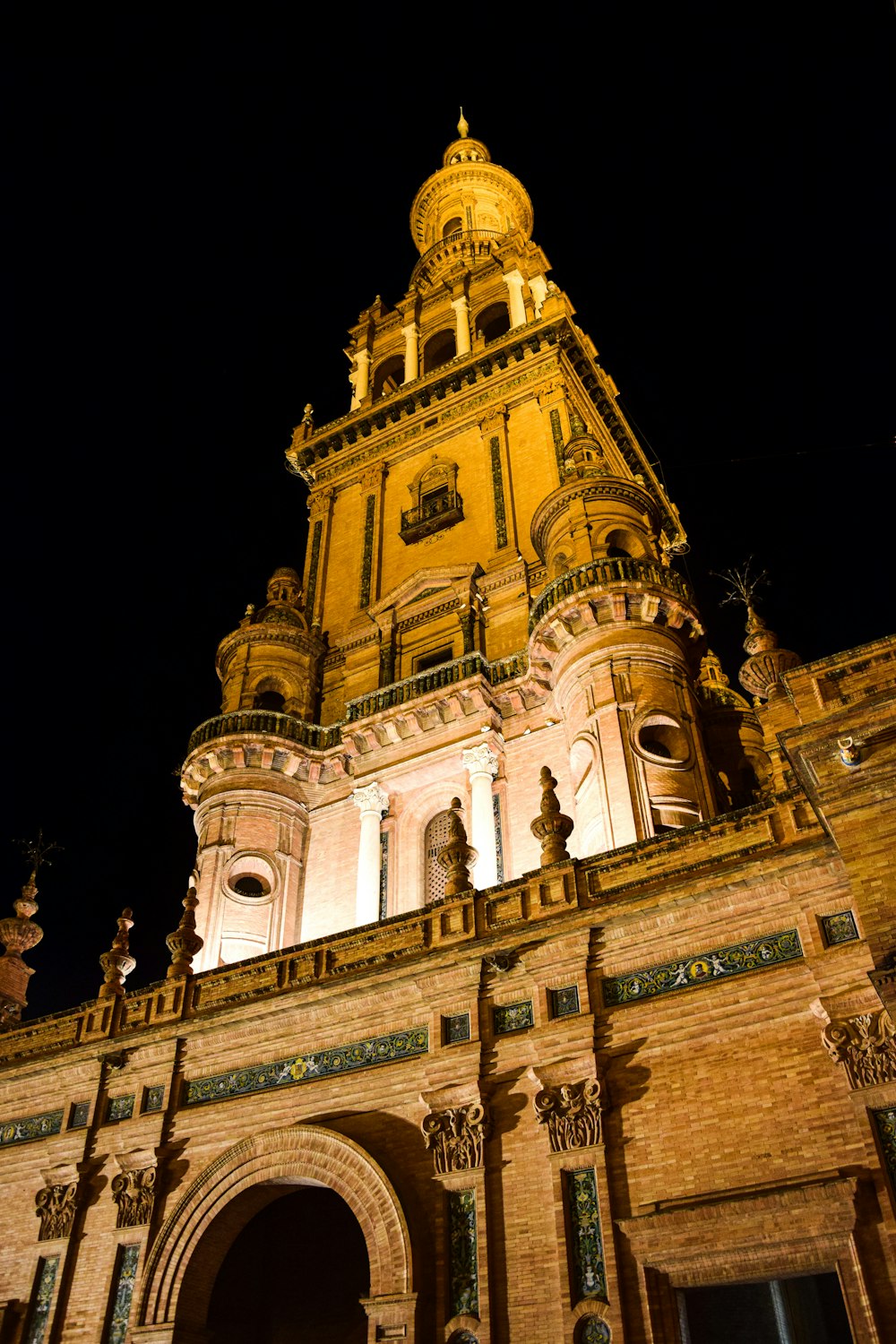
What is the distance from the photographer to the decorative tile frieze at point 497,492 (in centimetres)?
2791

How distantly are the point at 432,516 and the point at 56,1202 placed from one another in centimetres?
1838

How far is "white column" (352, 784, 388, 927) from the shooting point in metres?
22.7

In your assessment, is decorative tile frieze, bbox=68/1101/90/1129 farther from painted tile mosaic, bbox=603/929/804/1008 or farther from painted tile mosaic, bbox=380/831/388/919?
painted tile mosaic, bbox=603/929/804/1008

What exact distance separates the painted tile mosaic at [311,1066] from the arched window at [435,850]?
6.46 meters

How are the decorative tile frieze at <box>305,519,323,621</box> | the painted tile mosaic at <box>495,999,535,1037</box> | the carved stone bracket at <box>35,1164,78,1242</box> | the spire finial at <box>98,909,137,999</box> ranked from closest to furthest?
the painted tile mosaic at <box>495,999,535,1037</box> → the carved stone bracket at <box>35,1164,78,1242</box> → the spire finial at <box>98,909,137,999</box> → the decorative tile frieze at <box>305,519,323,621</box>

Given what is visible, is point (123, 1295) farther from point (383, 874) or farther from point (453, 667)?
point (453, 667)

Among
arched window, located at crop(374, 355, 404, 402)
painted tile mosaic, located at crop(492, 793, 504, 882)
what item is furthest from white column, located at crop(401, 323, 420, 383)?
painted tile mosaic, located at crop(492, 793, 504, 882)

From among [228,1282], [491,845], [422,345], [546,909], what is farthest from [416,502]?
[228,1282]

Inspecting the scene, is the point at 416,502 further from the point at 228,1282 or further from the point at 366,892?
the point at 228,1282

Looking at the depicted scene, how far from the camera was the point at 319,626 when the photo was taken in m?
29.5

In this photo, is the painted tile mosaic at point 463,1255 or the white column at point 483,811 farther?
the white column at point 483,811

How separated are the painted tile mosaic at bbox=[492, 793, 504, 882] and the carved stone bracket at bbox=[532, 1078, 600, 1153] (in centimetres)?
773

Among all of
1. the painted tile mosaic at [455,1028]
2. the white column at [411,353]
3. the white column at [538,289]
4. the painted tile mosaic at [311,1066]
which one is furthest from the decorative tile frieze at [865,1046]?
the white column at [411,353]

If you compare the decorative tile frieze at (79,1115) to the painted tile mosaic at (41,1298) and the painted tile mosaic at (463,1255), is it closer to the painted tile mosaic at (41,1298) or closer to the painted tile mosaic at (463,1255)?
the painted tile mosaic at (41,1298)
